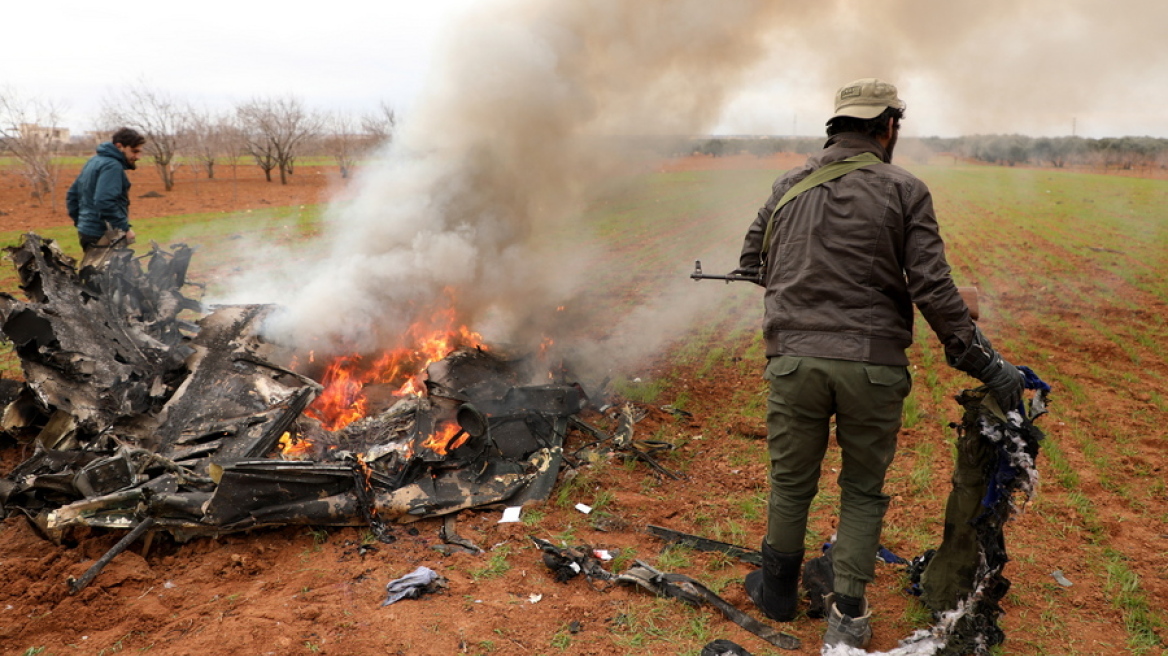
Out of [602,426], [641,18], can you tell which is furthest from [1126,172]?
[602,426]

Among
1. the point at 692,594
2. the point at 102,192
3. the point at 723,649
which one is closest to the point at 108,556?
the point at 692,594

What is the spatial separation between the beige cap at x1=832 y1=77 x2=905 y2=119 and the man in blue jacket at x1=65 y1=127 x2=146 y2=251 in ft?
21.9

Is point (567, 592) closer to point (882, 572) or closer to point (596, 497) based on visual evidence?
point (596, 497)

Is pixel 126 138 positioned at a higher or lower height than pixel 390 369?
higher

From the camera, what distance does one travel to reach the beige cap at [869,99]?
2.96 meters

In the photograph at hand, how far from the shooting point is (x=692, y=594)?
339 centimetres

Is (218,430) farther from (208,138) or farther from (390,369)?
(208,138)

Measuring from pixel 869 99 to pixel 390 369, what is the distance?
4.77 m

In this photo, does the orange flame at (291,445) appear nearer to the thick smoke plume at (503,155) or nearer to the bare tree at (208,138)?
the thick smoke plume at (503,155)

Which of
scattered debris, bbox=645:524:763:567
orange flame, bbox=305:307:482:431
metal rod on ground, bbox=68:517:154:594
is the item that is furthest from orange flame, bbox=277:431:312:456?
scattered debris, bbox=645:524:763:567

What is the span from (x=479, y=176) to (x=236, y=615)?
5.21m

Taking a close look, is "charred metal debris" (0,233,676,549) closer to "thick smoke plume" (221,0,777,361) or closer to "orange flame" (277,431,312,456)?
"orange flame" (277,431,312,456)

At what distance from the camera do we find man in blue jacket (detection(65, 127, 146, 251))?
655 centimetres

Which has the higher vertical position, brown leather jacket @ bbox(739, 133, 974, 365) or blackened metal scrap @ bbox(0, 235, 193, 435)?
brown leather jacket @ bbox(739, 133, 974, 365)
